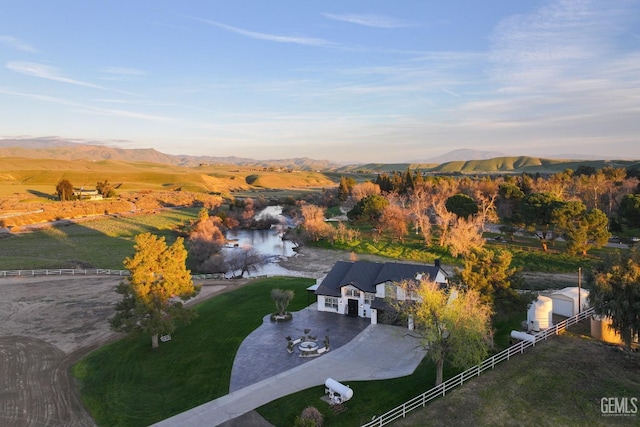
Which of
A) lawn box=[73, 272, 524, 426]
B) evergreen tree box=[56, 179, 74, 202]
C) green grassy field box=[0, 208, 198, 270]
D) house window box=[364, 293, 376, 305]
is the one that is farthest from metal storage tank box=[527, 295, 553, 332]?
evergreen tree box=[56, 179, 74, 202]

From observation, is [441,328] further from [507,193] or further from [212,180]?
[212,180]

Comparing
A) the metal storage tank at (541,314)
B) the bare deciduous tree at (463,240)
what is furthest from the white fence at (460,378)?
the bare deciduous tree at (463,240)

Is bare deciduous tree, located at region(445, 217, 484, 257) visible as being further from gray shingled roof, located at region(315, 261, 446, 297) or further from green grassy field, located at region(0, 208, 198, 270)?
green grassy field, located at region(0, 208, 198, 270)

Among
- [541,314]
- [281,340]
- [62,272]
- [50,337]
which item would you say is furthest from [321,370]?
[62,272]

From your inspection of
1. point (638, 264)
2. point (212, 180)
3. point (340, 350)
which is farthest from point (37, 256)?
point (212, 180)

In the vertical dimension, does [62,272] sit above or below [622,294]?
below

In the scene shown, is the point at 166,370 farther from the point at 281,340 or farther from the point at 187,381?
the point at 281,340
